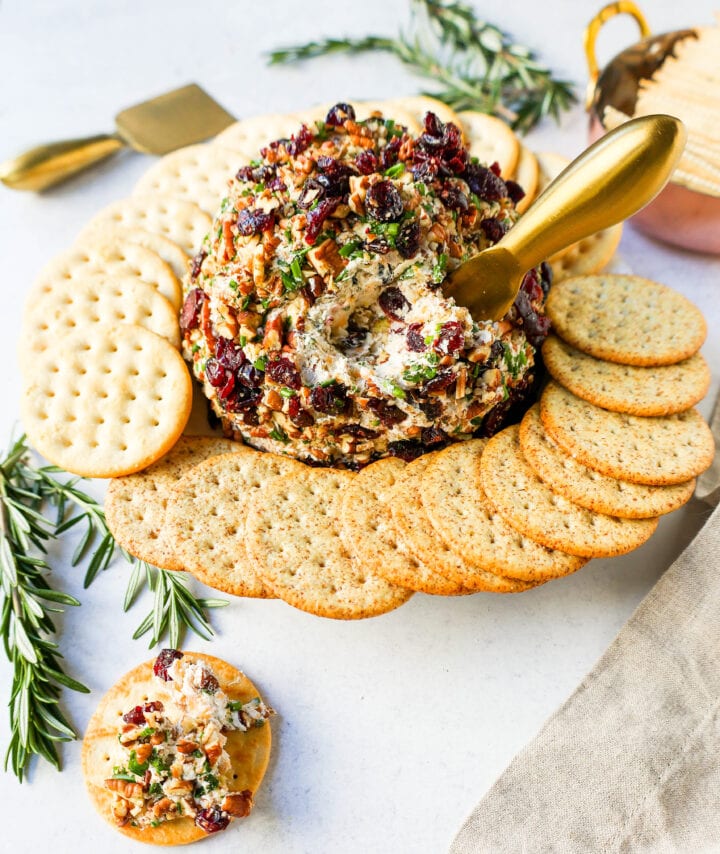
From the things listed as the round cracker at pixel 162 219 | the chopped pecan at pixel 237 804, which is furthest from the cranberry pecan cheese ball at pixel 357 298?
the chopped pecan at pixel 237 804

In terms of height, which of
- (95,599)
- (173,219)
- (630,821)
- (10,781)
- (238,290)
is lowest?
(10,781)

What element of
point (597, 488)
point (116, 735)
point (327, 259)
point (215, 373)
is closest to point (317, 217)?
point (327, 259)

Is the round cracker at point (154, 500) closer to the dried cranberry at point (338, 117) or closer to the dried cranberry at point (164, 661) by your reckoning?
the dried cranberry at point (164, 661)

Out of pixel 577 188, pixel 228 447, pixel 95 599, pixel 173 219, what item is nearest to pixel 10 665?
pixel 95 599

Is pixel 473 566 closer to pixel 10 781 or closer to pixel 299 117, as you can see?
pixel 10 781

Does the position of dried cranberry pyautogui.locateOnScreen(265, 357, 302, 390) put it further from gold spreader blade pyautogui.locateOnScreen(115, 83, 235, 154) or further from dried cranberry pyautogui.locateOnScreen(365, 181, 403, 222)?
gold spreader blade pyautogui.locateOnScreen(115, 83, 235, 154)

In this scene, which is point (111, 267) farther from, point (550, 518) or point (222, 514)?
point (550, 518)
